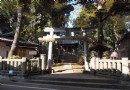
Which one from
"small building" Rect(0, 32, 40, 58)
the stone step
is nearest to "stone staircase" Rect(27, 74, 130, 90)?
the stone step

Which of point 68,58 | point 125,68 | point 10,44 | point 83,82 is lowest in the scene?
point 83,82

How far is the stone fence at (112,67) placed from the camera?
62.3ft

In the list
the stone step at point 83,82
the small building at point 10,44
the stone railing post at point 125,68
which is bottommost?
the stone step at point 83,82

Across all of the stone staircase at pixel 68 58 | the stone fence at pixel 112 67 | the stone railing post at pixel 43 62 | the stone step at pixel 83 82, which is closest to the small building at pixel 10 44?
the stone railing post at pixel 43 62

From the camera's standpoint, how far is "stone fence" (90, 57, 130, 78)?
1900cm

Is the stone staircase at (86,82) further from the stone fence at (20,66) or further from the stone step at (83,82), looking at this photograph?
the stone fence at (20,66)

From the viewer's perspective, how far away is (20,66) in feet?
77.2

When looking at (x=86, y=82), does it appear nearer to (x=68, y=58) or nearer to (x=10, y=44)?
(x=10, y=44)

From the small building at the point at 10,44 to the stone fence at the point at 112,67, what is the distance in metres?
11.4

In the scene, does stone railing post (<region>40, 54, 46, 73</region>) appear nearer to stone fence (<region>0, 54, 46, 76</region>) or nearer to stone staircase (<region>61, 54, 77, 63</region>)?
stone fence (<region>0, 54, 46, 76</region>)

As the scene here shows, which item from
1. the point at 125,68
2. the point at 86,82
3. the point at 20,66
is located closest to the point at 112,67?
the point at 86,82

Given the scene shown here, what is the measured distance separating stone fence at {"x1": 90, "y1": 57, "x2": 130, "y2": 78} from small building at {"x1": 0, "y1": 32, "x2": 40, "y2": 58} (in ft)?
37.5

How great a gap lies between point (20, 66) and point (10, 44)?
12030mm

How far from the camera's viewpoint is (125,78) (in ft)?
61.9
